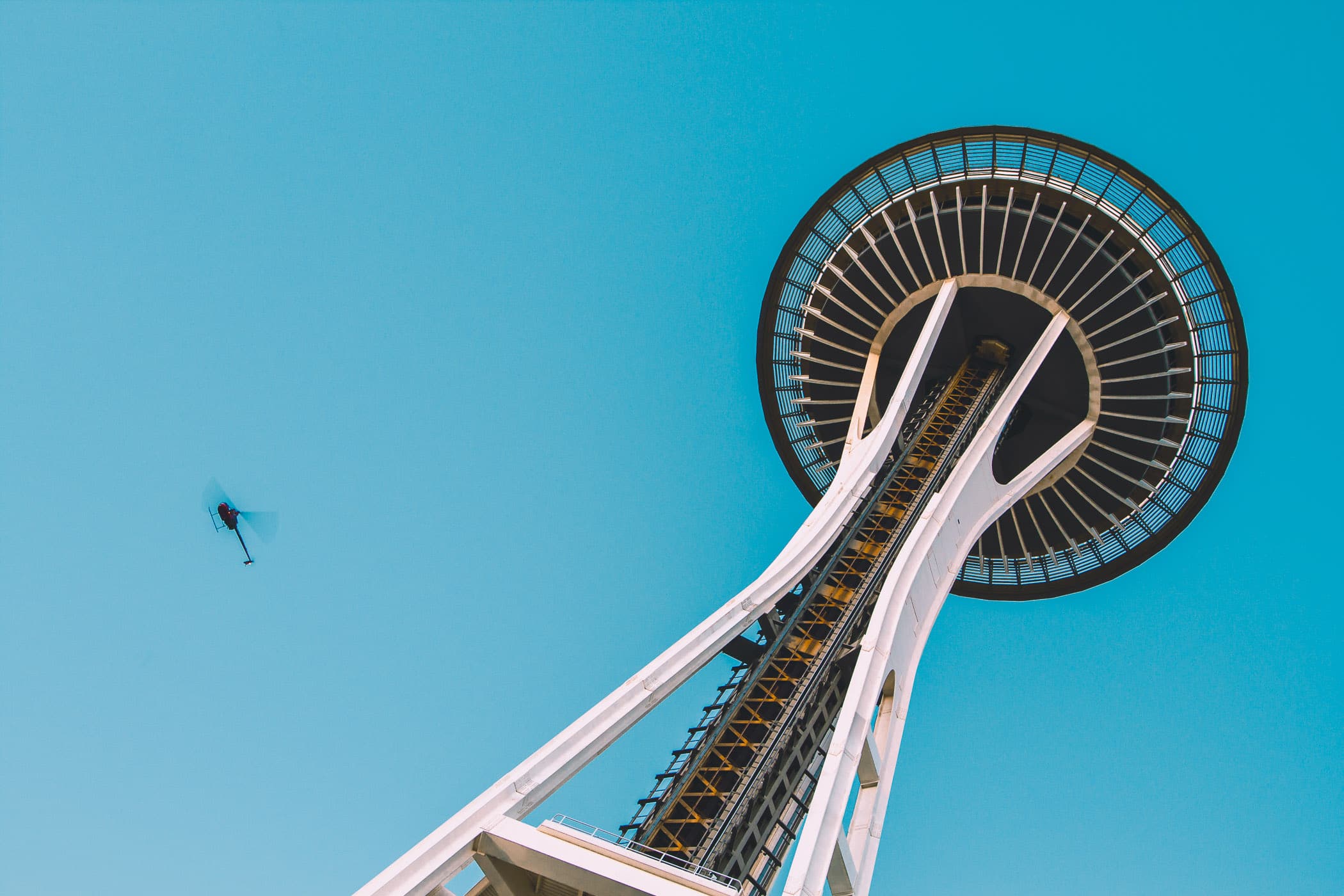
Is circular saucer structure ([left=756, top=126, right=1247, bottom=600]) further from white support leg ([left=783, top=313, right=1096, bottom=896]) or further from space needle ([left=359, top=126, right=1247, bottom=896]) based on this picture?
white support leg ([left=783, top=313, right=1096, bottom=896])

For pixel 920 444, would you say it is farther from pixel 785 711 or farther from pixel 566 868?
pixel 566 868

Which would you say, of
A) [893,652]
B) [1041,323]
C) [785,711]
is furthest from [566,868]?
[1041,323]

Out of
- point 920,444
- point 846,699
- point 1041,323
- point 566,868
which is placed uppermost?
point 1041,323

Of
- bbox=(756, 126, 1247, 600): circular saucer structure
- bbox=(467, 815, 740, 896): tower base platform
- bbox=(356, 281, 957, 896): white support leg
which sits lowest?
bbox=(467, 815, 740, 896): tower base platform

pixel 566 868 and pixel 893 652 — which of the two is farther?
pixel 893 652

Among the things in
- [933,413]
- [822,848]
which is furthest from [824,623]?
[933,413]

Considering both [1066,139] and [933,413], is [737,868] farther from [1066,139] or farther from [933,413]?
[1066,139]

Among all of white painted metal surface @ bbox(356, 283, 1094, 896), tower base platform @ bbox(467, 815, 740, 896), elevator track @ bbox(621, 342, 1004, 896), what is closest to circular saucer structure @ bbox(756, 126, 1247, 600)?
white painted metal surface @ bbox(356, 283, 1094, 896)
